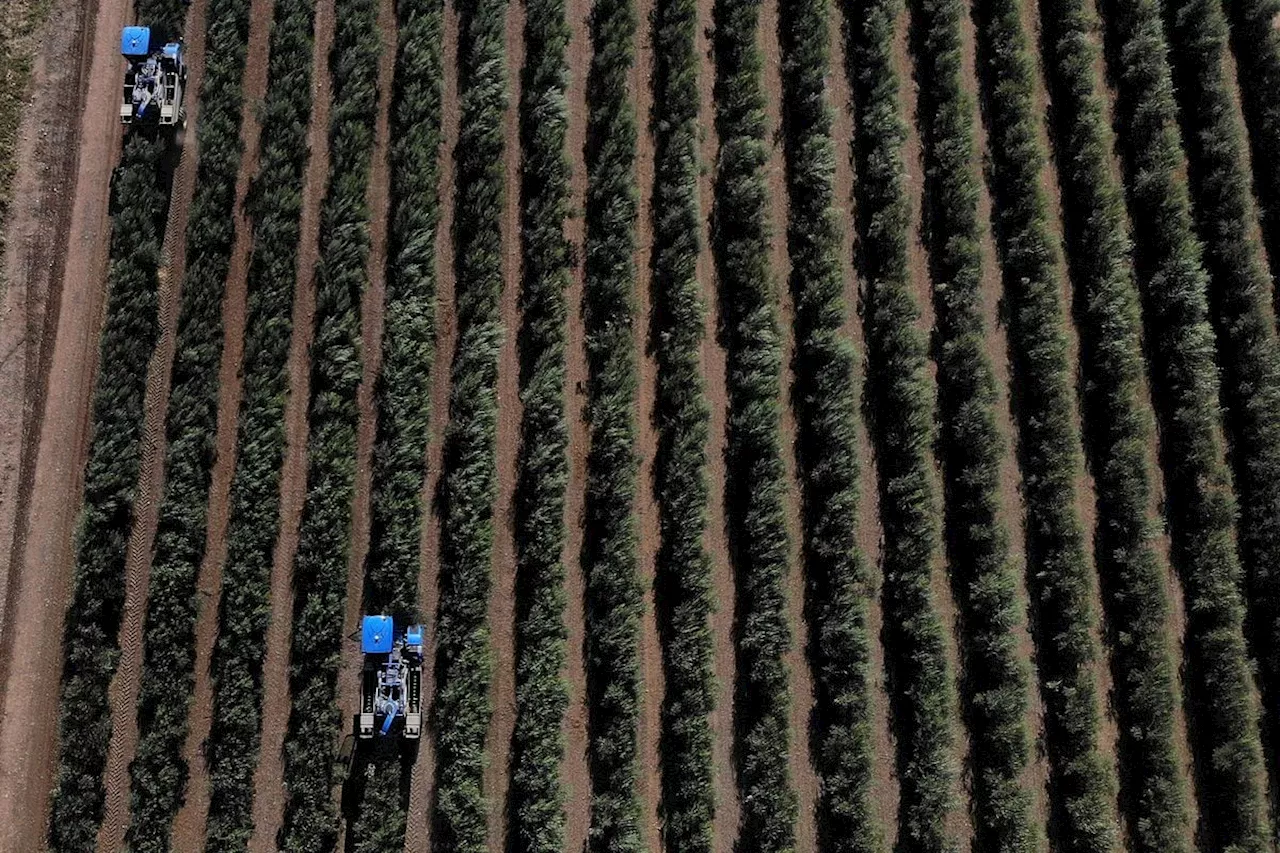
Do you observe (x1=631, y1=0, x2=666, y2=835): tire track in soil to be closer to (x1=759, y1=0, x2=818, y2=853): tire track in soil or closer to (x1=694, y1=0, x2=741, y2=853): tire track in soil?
(x1=694, y1=0, x2=741, y2=853): tire track in soil

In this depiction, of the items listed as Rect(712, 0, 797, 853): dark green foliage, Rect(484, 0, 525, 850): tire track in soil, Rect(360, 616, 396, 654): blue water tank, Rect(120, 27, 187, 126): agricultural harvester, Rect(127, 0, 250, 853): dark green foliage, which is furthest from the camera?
Rect(120, 27, 187, 126): agricultural harvester

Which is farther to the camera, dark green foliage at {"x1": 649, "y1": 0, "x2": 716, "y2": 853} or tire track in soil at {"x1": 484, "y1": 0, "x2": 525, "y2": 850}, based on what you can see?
tire track in soil at {"x1": 484, "y1": 0, "x2": 525, "y2": 850}

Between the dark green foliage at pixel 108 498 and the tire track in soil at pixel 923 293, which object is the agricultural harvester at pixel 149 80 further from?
the tire track in soil at pixel 923 293

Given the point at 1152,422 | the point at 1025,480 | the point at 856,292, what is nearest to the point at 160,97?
the point at 856,292

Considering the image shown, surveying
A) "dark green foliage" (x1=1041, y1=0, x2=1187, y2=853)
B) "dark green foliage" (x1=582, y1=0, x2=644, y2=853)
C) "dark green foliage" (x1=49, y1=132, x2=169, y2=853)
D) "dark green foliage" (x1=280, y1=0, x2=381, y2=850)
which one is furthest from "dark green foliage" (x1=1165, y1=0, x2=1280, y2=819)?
"dark green foliage" (x1=49, y1=132, x2=169, y2=853)

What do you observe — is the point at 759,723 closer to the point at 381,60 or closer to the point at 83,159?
the point at 381,60

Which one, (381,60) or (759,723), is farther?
(381,60)
